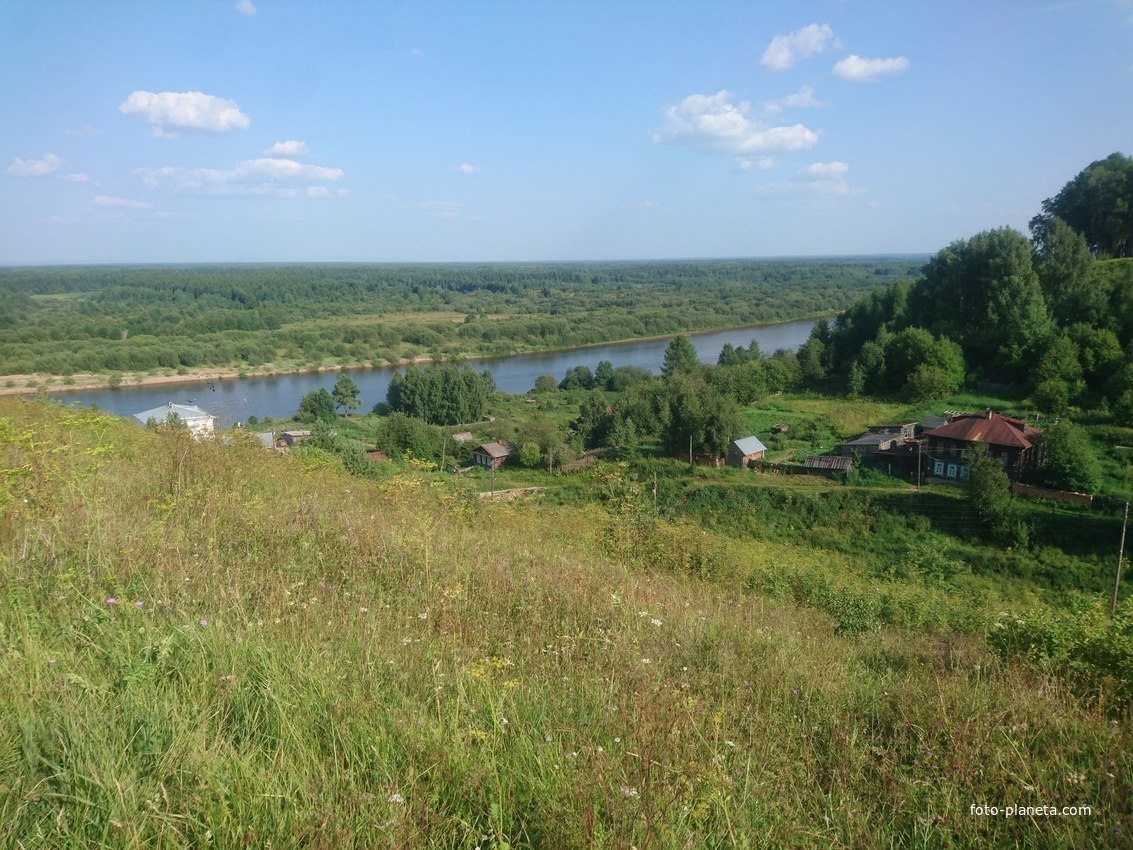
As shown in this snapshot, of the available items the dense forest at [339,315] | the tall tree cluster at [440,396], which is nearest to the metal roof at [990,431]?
the tall tree cluster at [440,396]

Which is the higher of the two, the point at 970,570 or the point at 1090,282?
the point at 1090,282

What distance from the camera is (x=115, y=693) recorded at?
1.62m

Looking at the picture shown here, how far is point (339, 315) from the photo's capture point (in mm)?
64062

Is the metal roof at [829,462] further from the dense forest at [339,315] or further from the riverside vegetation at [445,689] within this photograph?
the dense forest at [339,315]

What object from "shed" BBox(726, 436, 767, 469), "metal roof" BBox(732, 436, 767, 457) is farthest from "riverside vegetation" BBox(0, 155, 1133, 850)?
"metal roof" BBox(732, 436, 767, 457)

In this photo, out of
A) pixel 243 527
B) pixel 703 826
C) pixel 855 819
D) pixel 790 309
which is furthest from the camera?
pixel 790 309

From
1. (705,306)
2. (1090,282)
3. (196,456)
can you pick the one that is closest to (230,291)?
(705,306)

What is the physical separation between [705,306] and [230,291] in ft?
153

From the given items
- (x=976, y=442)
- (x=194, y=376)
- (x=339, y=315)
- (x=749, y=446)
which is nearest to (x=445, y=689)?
(x=976, y=442)

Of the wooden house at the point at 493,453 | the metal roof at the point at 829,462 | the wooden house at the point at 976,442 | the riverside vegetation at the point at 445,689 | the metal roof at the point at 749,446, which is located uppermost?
the riverside vegetation at the point at 445,689

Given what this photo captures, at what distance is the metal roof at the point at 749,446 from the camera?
17859 millimetres

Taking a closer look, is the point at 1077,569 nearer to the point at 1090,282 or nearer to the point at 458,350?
the point at 1090,282

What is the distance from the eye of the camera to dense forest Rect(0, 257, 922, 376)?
34906mm

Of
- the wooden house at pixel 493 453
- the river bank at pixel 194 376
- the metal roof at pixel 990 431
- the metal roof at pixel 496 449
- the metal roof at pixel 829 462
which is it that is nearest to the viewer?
the metal roof at pixel 990 431
